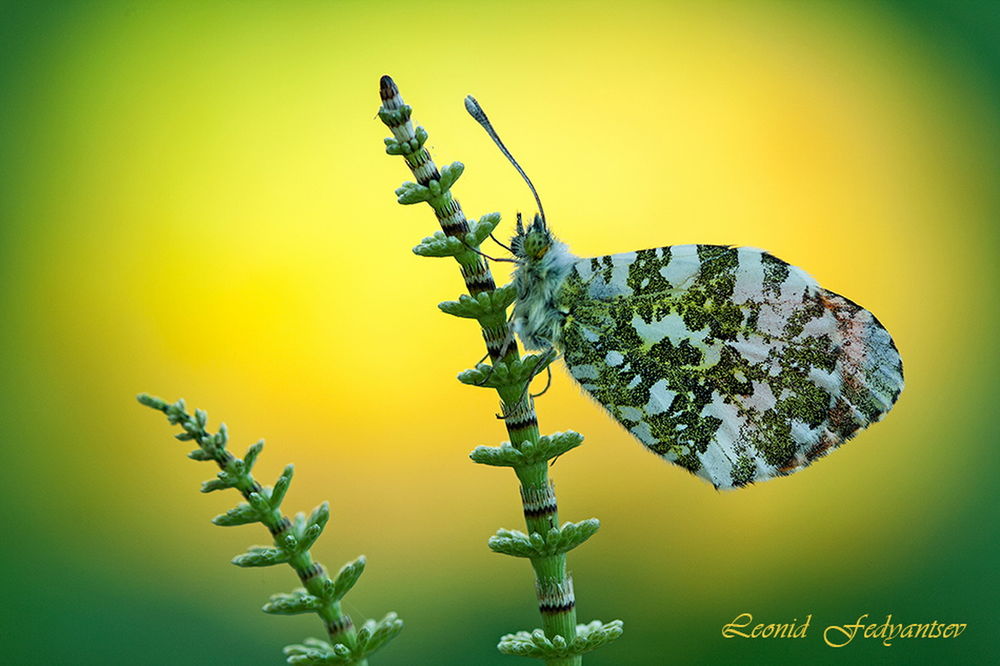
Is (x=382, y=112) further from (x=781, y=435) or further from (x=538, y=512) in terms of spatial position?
(x=781, y=435)

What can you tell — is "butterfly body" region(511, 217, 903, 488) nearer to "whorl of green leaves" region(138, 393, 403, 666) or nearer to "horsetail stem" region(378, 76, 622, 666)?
"horsetail stem" region(378, 76, 622, 666)

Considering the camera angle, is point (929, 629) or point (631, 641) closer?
point (929, 629)

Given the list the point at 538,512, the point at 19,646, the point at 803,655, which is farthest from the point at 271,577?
the point at 538,512

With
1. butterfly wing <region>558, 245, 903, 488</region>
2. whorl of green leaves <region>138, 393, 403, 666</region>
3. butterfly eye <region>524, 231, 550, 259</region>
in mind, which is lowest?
whorl of green leaves <region>138, 393, 403, 666</region>

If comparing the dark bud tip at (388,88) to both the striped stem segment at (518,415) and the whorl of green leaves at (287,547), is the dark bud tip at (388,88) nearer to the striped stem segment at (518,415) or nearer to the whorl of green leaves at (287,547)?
the striped stem segment at (518,415)

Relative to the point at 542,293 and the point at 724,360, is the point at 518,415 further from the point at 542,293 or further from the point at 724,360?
the point at 724,360

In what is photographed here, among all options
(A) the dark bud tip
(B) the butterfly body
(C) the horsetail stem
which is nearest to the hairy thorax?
(B) the butterfly body
